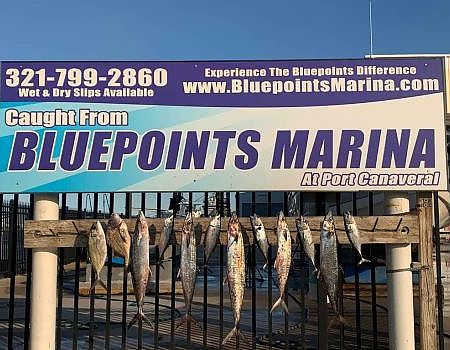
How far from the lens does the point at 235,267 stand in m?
4.27

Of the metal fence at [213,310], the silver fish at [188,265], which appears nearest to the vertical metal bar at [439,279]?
the metal fence at [213,310]

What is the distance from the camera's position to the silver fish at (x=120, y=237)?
4.57 m

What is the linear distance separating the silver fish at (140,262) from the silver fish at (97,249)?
29 cm

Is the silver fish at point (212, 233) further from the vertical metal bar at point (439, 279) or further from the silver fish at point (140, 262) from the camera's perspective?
the vertical metal bar at point (439, 279)

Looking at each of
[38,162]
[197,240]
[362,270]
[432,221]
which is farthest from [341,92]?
[362,270]

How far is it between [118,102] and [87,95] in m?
0.30

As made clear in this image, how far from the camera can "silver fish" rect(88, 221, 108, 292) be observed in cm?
454

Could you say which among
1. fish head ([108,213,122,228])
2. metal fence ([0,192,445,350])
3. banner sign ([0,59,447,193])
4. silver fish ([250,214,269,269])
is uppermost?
banner sign ([0,59,447,193])

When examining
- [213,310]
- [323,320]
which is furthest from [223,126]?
[213,310]

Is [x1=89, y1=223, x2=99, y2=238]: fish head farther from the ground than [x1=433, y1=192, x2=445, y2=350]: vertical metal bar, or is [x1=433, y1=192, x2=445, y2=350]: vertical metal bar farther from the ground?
[x1=89, y1=223, x2=99, y2=238]: fish head

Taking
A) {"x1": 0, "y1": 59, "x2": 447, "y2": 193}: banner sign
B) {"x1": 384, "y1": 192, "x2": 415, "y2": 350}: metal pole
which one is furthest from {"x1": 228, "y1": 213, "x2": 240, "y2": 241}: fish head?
{"x1": 384, "y1": 192, "x2": 415, "y2": 350}: metal pole

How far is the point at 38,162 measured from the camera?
495cm

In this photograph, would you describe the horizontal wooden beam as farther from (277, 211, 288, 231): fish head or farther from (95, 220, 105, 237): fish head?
(277, 211, 288, 231): fish head

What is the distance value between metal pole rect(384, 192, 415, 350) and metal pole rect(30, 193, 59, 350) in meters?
3.16
